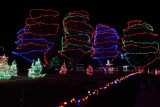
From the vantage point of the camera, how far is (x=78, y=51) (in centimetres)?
2611

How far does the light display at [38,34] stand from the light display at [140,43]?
37.9ft

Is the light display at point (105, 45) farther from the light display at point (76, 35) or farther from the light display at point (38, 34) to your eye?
the light display at point (38, 34)

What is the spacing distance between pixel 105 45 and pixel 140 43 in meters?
5.19

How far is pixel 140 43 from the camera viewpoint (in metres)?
25.7

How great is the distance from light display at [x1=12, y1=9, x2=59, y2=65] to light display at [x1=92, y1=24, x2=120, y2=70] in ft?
22.5

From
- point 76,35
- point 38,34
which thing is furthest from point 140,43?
point 38,34

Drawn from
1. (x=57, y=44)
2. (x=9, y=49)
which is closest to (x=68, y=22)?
(x=57, y=44)

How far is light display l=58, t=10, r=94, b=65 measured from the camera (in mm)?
25984

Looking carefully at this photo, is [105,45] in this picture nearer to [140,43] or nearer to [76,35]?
[76,35]

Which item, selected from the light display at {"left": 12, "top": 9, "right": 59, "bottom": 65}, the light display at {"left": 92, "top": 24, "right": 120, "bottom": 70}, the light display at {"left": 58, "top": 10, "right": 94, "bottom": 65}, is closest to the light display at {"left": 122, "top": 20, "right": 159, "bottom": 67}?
the light display at {"left": 92, "top": 24, "right": 120, "bottom": 70}

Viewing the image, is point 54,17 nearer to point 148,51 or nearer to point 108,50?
point 108,50

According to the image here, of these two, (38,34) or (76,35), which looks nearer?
(38,34)

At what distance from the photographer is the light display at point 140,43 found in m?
25.5

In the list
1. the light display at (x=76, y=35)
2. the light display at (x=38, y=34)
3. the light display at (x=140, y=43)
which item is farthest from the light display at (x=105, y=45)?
the light display at (x=38, y=34)
